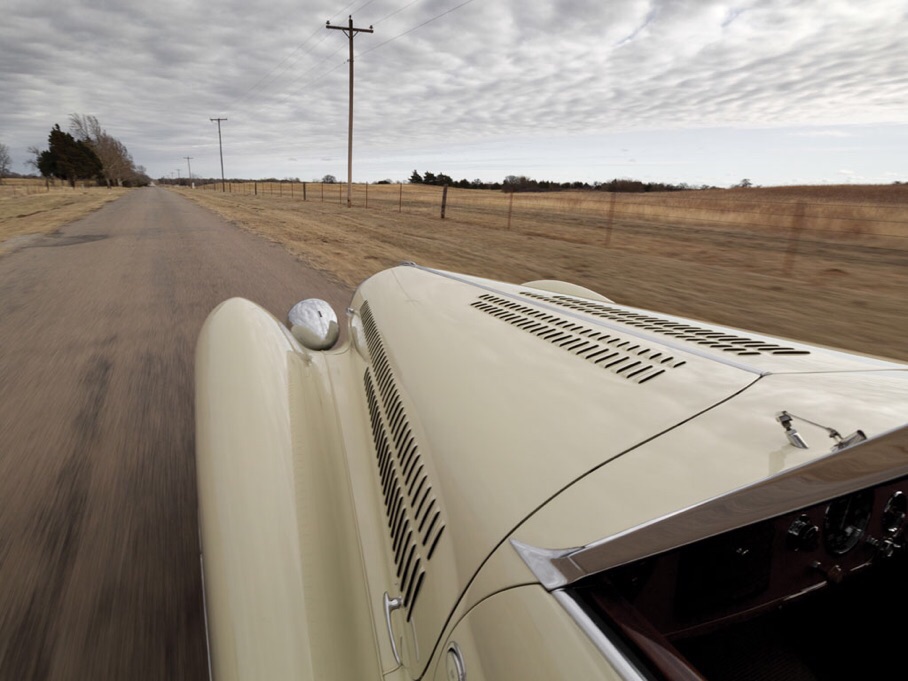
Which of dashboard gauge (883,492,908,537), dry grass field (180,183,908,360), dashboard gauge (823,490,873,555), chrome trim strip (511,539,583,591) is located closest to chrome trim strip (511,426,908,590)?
chrome trim strip (511,539,583,591)

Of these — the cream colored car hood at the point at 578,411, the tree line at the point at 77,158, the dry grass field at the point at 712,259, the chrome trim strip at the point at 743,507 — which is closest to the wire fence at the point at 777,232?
the dry grass field at the point at 712,259

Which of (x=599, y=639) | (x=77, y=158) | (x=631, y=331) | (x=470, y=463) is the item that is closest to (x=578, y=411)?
(x=470, y=463)

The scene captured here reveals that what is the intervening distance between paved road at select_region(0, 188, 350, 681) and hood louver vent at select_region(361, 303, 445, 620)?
84 centimetres

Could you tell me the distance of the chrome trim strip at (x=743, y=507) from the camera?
0.77 m

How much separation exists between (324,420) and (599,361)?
3.62 feet

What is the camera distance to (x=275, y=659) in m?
1.11

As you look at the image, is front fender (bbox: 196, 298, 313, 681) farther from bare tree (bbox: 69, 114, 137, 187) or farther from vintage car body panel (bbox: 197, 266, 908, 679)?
bare tree (bbox: 69, 114, 137, 187)

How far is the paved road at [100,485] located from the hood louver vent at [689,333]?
178 cm

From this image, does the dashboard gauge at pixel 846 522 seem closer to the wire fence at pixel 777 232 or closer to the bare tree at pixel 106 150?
the wire fence at pixel 777 232

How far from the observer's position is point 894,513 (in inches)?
45.4

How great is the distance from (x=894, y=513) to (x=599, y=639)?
0.87 meters

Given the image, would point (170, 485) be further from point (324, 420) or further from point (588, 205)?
point (588, 205)

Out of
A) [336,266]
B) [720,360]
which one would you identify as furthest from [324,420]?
[336,266]

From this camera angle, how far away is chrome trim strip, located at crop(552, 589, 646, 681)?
2.21 feet
